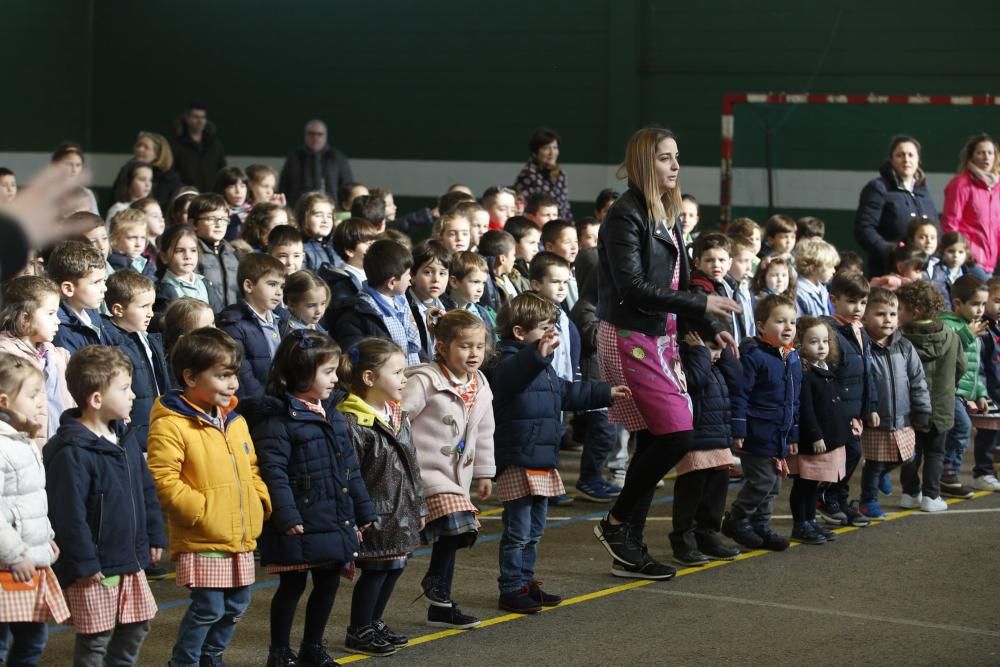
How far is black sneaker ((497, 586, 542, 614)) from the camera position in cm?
670

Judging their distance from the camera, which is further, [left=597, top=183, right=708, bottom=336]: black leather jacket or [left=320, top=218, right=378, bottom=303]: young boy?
[left=320, top=218, right=378, bottom=303]: young boy

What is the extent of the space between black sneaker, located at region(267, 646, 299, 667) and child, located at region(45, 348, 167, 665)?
577 millimetres

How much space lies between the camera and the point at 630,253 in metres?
7.02

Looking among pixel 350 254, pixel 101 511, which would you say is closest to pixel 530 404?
pixel 101 511

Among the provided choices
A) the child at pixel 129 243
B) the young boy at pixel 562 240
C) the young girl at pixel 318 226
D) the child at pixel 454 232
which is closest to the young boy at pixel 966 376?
the young boy at pixel 562 240

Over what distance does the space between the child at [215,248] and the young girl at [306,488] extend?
11.1 feet

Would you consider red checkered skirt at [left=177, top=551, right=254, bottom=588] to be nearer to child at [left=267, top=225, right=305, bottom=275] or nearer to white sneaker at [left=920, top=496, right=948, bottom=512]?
child at [left=267, top=225, right=305, bottom=275]

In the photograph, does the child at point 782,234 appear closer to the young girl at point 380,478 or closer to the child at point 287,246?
the child at point 287,246

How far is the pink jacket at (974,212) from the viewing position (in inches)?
490

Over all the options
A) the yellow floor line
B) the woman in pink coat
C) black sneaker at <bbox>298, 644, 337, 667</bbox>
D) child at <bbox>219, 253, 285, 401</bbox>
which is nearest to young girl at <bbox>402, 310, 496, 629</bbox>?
the yellow floor line

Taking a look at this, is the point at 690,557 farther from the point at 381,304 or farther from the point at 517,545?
the point at 381,304

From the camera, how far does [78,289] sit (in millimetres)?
7094

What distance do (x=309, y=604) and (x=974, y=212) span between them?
826cm

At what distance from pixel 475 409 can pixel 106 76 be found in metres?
15.3
